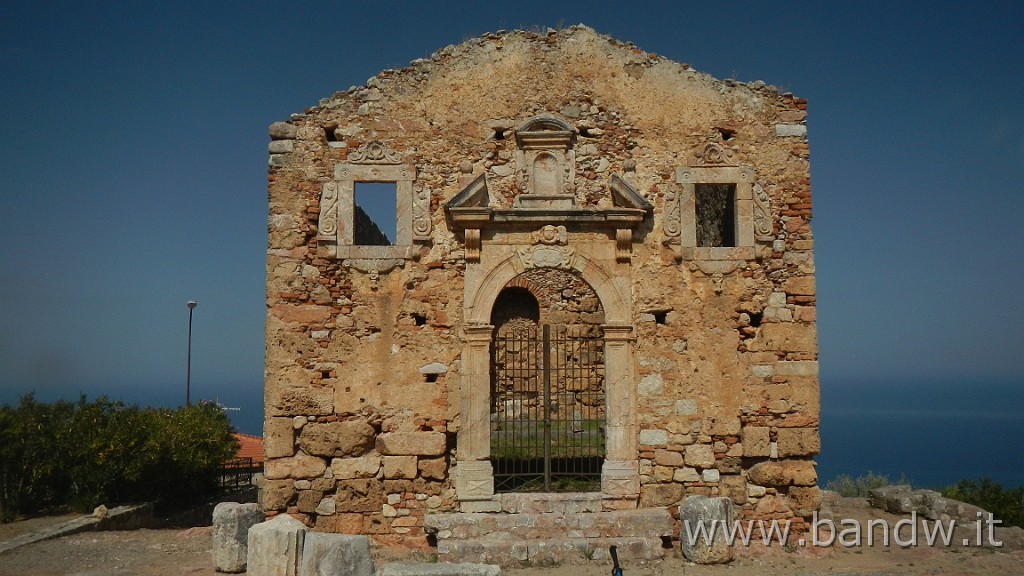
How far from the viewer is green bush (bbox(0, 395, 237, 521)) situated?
1098 cm

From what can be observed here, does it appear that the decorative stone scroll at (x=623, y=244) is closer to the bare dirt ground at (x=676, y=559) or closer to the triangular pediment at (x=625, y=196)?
the triangular pediment at (x=625, y=196)

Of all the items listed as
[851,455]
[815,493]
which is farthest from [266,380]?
[851,455]

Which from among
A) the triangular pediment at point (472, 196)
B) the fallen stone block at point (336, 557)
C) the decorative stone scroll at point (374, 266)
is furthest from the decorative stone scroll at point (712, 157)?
the fallen stone block at point (336, 557)

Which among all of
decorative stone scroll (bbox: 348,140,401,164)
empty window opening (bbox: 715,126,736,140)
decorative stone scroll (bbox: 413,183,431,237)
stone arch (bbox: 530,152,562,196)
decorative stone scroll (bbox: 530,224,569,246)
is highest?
empty window opening (bbox: 715,126,736,140)

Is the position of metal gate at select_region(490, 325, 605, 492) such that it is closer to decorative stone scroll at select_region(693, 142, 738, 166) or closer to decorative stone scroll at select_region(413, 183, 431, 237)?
decorative stone scroll at select_region(413, 183, 431, 237)

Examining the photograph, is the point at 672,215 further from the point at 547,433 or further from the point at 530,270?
the point at 547,433

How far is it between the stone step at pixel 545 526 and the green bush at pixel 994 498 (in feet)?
20.3

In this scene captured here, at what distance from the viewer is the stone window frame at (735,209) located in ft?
29.7

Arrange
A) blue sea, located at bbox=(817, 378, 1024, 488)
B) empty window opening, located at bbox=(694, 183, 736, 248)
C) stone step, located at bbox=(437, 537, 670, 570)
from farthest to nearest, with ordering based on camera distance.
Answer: blue sea, located at bbox=(817, 378, 1024, 488), empty window opening, located at bbox=(694, 183, 736, 248), stone step, located at bbox=(437, 537, 670, 570)

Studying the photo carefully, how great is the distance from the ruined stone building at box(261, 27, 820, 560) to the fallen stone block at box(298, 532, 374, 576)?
Answer: 1841mm

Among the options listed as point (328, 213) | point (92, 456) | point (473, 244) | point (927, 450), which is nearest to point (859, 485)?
point (473, 244)

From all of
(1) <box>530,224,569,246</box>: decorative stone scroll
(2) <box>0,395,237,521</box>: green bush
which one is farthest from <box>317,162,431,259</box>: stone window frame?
(2) <box>0,395,237,521</box>: green bush

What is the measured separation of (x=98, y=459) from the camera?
11.4 metres

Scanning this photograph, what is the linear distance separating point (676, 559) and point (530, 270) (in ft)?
12.6
